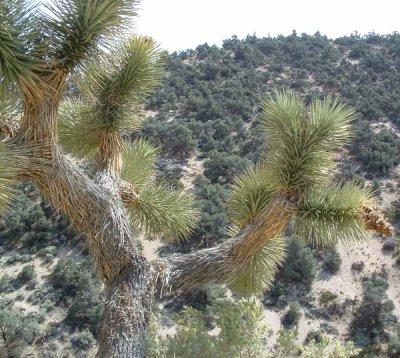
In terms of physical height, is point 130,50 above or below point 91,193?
above

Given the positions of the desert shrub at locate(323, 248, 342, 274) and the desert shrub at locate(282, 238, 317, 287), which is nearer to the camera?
the desert shrub at locate(282, 238, 317, 287)

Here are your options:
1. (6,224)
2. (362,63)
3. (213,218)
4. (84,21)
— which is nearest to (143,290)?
(84,21)

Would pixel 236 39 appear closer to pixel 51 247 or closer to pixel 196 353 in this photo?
pixel 51 247

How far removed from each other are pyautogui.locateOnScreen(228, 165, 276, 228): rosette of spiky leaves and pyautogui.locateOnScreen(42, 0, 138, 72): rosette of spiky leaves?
1.99 meters

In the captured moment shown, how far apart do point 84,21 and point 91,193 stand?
1.37 metres

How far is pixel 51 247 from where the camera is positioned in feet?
77.9

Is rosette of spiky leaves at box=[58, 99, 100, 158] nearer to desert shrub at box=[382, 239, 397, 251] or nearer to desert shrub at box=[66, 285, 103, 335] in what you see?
desert shrub at box=[66, 285, 103, 335]

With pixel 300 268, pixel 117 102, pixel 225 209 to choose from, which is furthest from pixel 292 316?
pixel 117 102

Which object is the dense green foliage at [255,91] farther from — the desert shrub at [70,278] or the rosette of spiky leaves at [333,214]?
the rosette of spiky leaves at [333,214]

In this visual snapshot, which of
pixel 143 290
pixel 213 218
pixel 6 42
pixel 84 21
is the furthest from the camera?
pixel 213 218

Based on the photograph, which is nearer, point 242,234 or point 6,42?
point 6,42

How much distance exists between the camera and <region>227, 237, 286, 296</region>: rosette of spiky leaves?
5.45 meters

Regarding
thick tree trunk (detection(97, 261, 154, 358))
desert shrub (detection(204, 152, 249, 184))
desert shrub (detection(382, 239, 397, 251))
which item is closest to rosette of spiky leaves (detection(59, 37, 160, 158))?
thick tree trunk (detection(97, 261, 154, 358))

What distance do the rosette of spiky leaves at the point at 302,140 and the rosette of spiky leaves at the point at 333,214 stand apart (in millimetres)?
156
